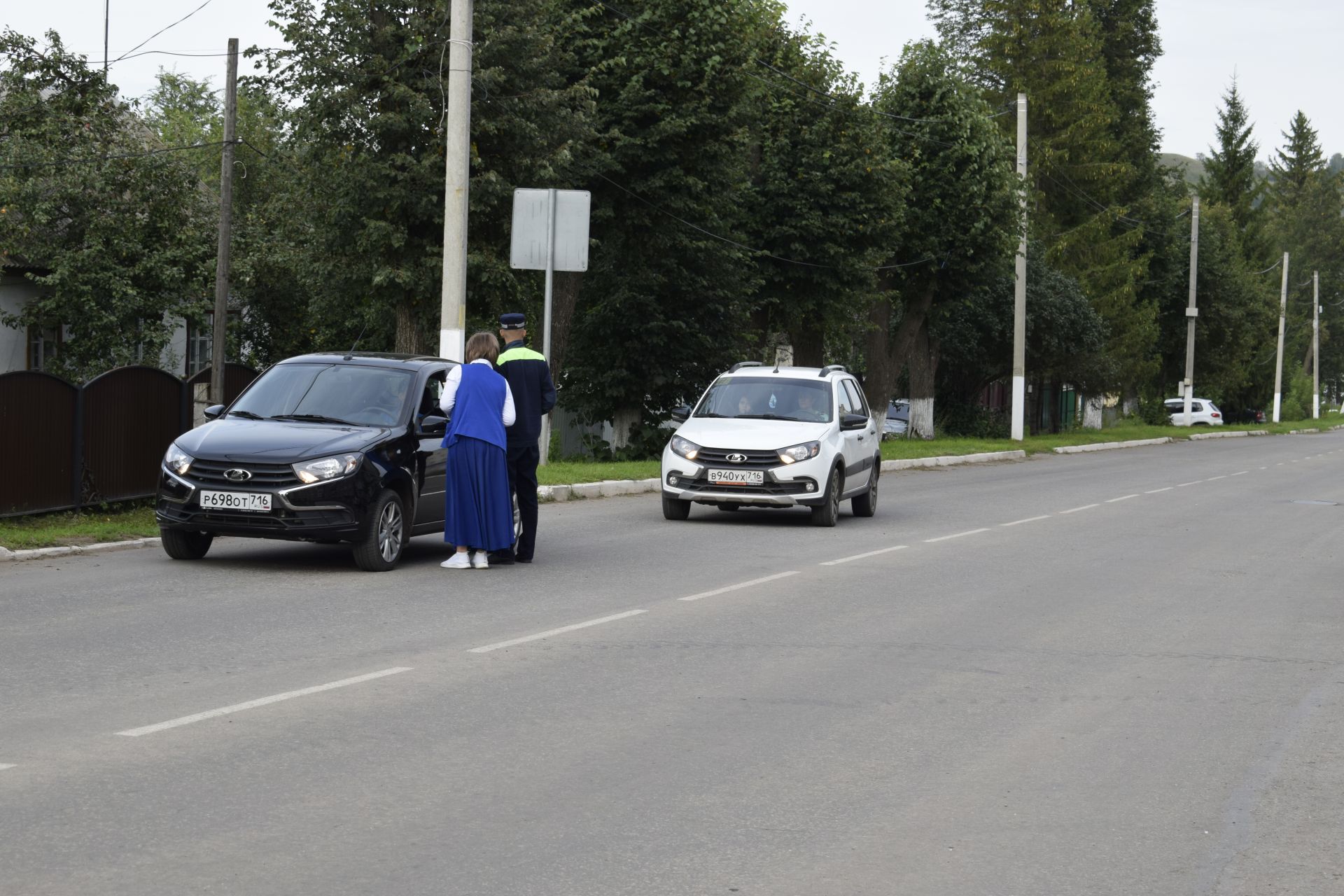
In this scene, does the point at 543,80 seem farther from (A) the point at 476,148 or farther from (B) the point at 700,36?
(B) the point at 700,36

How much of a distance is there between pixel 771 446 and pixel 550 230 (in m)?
6.05

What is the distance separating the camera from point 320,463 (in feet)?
40.5

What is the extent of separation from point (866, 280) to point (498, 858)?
113ft

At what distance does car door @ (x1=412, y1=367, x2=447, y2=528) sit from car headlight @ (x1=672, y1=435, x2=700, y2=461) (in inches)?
169

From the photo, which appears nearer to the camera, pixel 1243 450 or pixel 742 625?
pixel 742 625

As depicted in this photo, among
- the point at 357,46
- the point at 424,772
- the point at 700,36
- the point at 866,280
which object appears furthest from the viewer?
the point at 866,280

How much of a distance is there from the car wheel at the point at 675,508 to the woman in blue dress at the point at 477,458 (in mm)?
5261

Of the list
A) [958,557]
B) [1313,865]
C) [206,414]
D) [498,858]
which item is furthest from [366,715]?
[958,557]

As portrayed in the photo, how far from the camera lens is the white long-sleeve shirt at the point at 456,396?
509 inches

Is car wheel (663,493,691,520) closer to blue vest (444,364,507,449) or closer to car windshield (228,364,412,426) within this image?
car windshield (228,364,412,426)

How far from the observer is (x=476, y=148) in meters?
27.5

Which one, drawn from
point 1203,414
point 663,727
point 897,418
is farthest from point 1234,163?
point 663,727

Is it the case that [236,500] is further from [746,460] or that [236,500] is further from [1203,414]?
[1203,414]

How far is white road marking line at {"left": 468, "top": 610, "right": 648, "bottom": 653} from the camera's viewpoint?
9242 millimetres
